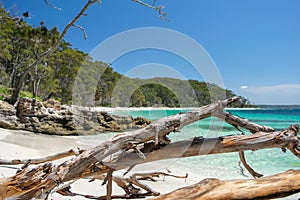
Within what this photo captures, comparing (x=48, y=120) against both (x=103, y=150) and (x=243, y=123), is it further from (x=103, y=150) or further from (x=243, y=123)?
(x=243, y=123)

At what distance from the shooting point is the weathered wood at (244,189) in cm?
171

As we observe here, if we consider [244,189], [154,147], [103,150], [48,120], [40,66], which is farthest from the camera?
[40,66]

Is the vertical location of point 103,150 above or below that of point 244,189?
above

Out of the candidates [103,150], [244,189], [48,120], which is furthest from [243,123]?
[48,120]

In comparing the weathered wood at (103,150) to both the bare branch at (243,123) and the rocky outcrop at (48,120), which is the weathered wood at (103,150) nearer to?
the bare branch at (243,123)

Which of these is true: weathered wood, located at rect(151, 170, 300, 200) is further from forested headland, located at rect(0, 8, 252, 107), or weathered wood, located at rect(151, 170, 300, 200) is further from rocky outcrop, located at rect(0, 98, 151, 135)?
rocky outcrop, located at rect(0, 98, 151, 135)

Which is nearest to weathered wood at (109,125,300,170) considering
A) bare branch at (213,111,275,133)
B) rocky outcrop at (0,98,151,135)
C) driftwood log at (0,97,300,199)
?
driftwood log at (0,97,300,199)

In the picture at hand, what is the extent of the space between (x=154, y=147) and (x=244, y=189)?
0.85m

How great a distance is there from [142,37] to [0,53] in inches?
1129

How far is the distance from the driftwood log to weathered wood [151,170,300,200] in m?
0.48

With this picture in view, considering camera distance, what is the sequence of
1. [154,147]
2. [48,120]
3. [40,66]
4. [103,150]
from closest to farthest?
1. [103,150]
2. [154,147]
3. [48,120]
4. [40,66]

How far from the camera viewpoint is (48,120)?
1505 cm

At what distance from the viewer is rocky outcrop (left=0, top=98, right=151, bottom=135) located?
14.0 m

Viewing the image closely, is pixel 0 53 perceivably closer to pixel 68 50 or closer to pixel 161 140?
pixel 68 50
